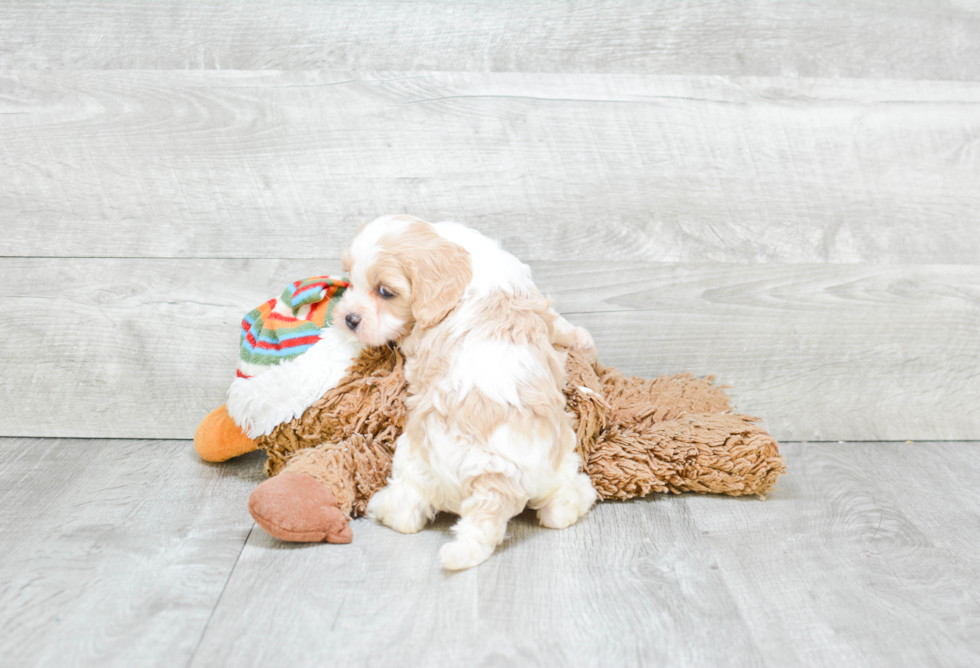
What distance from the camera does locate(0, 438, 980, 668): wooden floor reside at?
813 mm

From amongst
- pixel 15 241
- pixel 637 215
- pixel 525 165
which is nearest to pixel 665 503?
pixel 637 215

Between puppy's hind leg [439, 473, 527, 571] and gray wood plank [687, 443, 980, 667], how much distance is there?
301 mm

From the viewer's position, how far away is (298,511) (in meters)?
0.96

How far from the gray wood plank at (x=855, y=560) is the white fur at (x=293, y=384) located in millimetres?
585

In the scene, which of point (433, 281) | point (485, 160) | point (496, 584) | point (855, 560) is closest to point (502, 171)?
point (485, 160)

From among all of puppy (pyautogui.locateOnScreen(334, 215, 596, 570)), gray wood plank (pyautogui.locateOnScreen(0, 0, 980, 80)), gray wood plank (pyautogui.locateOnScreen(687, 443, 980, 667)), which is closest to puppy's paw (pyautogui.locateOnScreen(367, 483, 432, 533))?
puppy (pyautogui.locateOnScreen(334, 215, 596, 570))

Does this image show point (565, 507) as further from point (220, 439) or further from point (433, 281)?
point (220, 439)

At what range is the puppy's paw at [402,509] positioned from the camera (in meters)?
1.02

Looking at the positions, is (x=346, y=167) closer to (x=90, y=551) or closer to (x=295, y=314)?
(x=295, y=314)

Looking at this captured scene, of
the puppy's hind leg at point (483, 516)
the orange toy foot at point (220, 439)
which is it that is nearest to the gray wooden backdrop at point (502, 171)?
the orange toy foot at point (220, 439)

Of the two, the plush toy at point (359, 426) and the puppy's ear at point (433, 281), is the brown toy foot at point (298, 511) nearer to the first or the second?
the plush toy at point (359, 426)

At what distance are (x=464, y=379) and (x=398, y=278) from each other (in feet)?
0.53

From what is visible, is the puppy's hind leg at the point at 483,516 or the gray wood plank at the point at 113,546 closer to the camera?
the gray wood plank at the point at 113,546

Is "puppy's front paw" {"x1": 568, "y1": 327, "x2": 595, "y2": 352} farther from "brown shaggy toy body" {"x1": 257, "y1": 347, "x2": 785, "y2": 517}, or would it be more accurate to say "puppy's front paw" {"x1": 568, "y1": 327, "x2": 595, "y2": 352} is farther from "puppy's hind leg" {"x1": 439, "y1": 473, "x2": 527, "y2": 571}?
"puppy's hind leg" {"x1": 439, "y1": 473, "x2": 527, "y2": 571}
